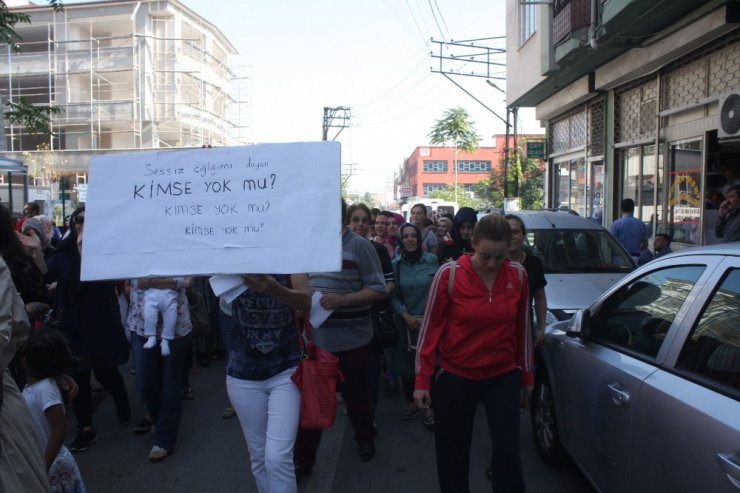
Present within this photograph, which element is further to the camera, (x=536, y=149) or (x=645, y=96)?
(x=536, y=149)

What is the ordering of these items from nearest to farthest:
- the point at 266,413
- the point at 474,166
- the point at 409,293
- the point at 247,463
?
Answer: the point at 266,413 → the point at 247,463 → the point at 409,293 → the point at 474,166

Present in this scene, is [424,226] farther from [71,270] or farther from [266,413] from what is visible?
[266,413]

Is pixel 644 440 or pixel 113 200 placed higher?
pixel 113 200

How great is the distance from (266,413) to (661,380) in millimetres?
1889

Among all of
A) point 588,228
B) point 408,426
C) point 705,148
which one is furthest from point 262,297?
point 705,148

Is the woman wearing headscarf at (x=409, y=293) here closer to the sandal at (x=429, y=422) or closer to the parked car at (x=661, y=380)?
the sandal at (x=429, y=422)

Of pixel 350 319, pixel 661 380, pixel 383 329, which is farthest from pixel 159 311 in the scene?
pixel 661 380

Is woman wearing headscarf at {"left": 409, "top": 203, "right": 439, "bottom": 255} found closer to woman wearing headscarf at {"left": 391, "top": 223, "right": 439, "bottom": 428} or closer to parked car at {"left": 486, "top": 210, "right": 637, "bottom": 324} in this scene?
parked car at {"left": 486, "top": 210, "right": 637, "bottom": 324}

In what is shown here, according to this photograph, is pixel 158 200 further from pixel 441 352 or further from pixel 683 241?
pixel 683 241

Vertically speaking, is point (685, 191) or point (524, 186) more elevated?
point (524, 186)

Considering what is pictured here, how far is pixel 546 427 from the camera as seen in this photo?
438cm

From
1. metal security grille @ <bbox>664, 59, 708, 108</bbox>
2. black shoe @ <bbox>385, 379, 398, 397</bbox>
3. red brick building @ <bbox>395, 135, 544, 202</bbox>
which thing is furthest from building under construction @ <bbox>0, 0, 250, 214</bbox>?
red brick building @ <bbox>395, 135, 544, 202</bbox>

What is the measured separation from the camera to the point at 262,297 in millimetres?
3119

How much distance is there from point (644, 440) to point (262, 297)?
1921 millimetres
